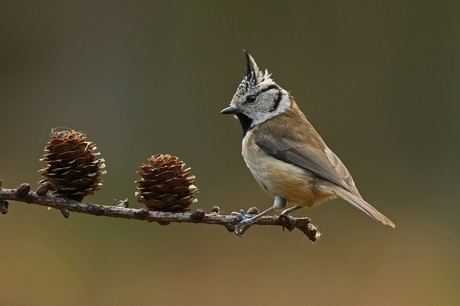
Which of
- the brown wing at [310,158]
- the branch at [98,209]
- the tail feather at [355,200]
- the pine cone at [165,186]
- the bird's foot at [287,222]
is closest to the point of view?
the branch at [98,209]

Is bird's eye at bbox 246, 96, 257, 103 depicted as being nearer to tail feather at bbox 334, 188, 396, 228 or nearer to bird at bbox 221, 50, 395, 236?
bird at bbox 221, 50, 395, 236

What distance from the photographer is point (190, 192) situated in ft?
4.67

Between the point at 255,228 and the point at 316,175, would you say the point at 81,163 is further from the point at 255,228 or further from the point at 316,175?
the point at 255,228

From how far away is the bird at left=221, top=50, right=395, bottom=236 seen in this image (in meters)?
2.15

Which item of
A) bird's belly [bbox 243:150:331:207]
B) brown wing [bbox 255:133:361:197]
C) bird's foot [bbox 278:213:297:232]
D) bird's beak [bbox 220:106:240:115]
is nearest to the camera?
bird's foot [bbox 278:213:297:232]

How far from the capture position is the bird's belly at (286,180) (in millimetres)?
2123

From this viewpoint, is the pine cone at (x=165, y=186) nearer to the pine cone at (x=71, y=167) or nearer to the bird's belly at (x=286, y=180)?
the pine cone at (x=71, y=167)

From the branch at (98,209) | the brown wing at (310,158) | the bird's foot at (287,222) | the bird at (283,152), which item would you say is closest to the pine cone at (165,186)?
the branch at (98,209)

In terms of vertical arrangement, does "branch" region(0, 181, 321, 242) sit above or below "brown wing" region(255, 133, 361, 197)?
below

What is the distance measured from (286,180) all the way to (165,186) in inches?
31.2

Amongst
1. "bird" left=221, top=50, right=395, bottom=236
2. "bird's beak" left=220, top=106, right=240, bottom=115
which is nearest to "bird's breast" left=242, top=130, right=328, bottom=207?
"bird" left=221, top=50, right=395, bottom=236

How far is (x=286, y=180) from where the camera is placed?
214 cm

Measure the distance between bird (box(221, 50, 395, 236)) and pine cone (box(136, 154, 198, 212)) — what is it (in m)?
0.61

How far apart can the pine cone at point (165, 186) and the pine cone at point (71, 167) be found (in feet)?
0.27
